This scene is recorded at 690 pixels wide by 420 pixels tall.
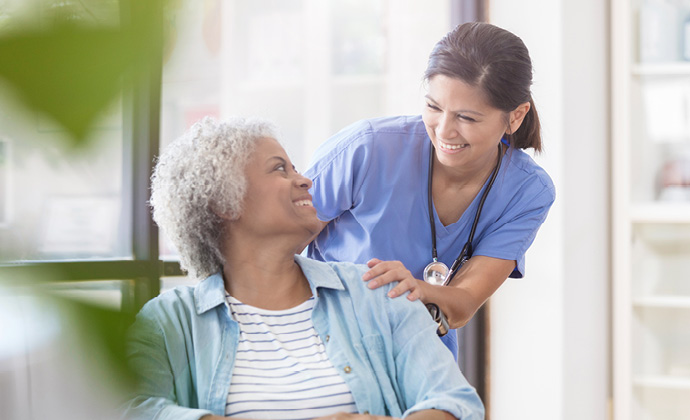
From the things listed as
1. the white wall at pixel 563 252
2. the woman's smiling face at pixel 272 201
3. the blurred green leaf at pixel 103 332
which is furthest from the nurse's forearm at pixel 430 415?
the white wall at pixel 563 252

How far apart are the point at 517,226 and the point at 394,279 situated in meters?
0.44

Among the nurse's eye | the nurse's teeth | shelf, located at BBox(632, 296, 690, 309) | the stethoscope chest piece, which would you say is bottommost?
shelf, located at BBox(632, 296, 690, 309)

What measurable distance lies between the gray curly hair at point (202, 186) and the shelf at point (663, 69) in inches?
97.9

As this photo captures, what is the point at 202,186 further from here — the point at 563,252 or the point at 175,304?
the point at 563,252

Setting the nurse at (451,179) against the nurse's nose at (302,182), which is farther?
the nurse at (451,179)

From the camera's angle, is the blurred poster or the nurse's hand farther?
the nurse's hand

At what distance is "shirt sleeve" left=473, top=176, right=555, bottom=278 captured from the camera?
5.63 ft

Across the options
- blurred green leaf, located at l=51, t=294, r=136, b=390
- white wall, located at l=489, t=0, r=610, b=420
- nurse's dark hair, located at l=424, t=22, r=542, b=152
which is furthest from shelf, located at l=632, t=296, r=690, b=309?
blurred green leaf, located at l=51, t=294, r=136, b=390

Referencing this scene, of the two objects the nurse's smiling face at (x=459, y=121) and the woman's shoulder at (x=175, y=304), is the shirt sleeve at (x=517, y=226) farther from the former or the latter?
the woman's shoulder at (x=175, y=304)

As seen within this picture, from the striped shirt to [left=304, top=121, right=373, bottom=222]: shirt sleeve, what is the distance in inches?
14.4

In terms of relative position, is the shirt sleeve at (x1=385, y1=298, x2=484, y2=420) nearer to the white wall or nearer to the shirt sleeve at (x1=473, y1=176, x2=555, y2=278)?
the shirt sleeve at (x1=473, y1=176, x2=555, y2=278)

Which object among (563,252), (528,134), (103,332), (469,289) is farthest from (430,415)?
(563,252)

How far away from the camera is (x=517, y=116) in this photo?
1677 mm

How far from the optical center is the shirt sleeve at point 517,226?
1.72 metres
